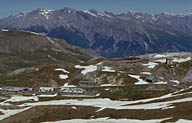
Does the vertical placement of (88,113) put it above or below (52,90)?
below

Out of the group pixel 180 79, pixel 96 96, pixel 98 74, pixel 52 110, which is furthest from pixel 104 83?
pixel 52 110

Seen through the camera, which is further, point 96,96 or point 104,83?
point 104,83

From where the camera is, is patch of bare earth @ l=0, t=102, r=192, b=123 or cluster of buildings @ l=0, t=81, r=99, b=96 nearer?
patch of bare earth @ l=0, t=102, r=192, b=123

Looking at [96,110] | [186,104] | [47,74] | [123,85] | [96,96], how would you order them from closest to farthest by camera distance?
[186,104]
[96,110]
[96,96]
[123,85]
[47,74]

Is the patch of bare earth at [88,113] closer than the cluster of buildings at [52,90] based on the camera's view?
Yes

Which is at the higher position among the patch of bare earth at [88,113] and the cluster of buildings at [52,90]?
the cluster of buildings at [52,90]

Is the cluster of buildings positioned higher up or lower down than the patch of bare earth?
higher up

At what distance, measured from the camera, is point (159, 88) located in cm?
14800

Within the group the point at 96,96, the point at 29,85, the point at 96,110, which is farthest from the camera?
the point at 29,85

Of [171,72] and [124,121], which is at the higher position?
[171,72]

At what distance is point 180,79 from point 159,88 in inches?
1020

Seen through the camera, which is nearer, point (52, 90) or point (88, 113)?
point (88, 113)

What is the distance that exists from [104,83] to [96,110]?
74.4 metres

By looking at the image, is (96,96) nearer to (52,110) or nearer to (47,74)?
(52,110)
